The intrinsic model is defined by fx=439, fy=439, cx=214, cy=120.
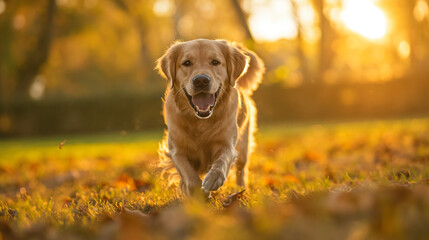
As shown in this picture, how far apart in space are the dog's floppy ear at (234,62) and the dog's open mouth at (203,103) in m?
0.35

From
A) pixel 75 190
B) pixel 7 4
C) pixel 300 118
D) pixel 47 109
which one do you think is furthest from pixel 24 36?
pixel 75 190

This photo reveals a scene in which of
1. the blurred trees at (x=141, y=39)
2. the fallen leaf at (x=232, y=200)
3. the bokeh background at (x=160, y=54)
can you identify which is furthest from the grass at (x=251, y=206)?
the blurred trees at (x=141, y=39)

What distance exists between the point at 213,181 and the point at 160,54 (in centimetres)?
2597

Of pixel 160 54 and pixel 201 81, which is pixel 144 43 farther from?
pixel 201 81

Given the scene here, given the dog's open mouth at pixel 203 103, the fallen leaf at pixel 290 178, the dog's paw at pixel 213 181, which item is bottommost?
the fallen leaf at pixel 290 178

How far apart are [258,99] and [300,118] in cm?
209

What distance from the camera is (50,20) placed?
21969mm

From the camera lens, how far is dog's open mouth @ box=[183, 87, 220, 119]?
357cm

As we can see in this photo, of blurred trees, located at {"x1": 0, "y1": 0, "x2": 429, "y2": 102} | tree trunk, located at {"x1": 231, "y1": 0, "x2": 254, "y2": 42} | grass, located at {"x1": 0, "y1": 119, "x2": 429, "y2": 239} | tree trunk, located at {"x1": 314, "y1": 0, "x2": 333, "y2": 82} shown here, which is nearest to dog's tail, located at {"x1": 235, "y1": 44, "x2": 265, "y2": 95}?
grass, located at {"x1": 0, "y1": 119, "x2": 429, "y2": 239}

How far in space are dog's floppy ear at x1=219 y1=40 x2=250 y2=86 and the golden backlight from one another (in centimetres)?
2305

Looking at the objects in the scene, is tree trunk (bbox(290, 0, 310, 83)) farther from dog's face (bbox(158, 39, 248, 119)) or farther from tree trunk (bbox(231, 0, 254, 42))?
dog's face (bbox(158, 39, 248, 119))

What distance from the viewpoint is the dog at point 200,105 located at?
3596 millimetres

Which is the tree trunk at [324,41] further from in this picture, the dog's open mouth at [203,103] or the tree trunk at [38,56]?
the dog's open mouth at [203,103]

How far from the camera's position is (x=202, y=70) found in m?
3.68
